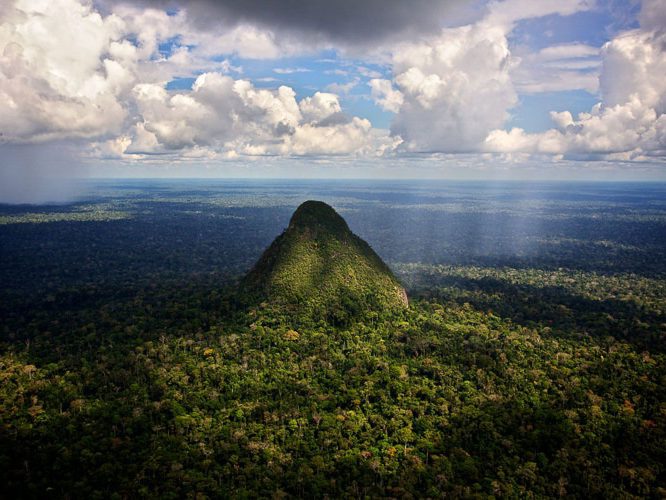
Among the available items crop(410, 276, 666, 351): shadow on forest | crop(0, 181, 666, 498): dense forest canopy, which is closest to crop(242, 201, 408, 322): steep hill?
crop(0, 181, 666, 498): dense forest canopy

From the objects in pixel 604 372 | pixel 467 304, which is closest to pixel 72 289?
pixel 467 304

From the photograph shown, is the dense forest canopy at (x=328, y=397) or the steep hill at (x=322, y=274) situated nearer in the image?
the dense forest canopy at (x=328, y=397)

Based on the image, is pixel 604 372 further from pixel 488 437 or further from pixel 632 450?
pixel 488 437

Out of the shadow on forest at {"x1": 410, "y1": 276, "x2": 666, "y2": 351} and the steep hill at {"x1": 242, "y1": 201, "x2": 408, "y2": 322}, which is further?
the shadow on forest at {"x1": 410, "y1": 276, "x2": 666, "y2": 351}

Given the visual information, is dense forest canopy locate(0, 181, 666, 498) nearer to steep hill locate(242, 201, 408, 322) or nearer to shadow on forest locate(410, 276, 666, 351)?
shadow on forest locate(410, 276, 666, 351)

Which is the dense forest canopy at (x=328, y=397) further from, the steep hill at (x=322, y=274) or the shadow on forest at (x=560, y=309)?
the steep hill at (x=322, y=274)

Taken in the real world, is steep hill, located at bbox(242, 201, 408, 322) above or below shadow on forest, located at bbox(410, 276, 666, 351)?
above

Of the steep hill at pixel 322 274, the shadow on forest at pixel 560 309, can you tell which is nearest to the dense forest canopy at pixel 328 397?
the shadow on forest at pixel 560 309
